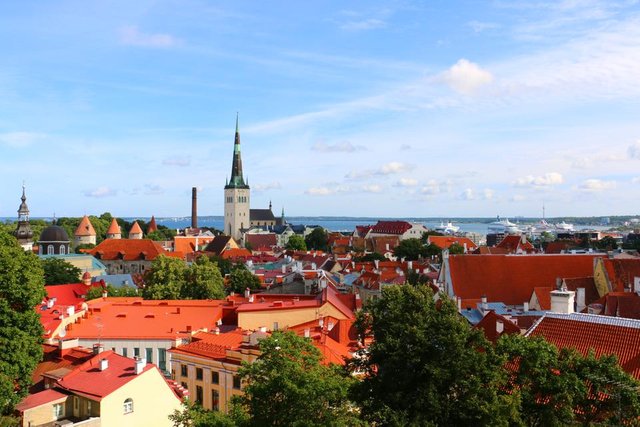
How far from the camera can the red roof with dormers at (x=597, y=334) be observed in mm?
21500

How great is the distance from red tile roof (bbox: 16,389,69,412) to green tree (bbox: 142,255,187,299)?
92.6 ft

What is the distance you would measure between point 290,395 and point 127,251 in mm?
91075

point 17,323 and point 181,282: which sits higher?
point 17,323

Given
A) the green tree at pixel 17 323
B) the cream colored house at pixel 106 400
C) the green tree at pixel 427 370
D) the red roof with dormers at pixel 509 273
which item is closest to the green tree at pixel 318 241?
the red roof with dormers at pixel 509 273

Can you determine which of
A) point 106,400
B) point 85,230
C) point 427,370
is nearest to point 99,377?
point 106,400

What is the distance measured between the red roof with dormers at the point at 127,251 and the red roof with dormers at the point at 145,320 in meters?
58.4

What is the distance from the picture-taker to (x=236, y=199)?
17125 centimetres

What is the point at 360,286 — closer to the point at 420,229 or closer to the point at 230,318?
the point at 230,318

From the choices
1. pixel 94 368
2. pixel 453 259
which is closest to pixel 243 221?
pixel 453 259

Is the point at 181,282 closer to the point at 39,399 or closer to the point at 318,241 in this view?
the point at 39,399

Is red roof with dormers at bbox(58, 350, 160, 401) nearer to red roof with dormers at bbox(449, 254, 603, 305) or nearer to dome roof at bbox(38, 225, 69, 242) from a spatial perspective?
red roof with dormers at bbox(449, 254, 603, 305)

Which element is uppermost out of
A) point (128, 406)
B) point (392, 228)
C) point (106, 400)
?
point (392, 228)

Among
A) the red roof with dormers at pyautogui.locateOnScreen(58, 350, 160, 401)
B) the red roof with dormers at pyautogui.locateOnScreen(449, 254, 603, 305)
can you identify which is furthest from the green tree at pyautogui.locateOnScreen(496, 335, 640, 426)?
the red roof with dormers at pyautogui.locateOnScreen(449, 254, 603, 305)

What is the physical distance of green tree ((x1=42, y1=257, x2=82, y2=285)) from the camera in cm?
6688
